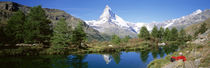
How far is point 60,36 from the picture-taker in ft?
142

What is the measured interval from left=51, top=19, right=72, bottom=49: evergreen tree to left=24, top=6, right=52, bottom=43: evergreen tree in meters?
3.61

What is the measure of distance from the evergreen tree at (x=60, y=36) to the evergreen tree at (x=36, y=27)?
361 centimetres

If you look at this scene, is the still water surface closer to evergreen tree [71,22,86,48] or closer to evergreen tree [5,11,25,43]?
evergreen tree [5,11,25,43]

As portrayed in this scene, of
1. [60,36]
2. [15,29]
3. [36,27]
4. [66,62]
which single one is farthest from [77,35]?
[66,62]

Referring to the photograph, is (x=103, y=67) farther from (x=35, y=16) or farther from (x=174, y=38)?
(x=174, y=38)

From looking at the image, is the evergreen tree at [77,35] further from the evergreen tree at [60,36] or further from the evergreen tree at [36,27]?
the evergreen tree at [36,27]

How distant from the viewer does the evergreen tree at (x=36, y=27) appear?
42.2 meters

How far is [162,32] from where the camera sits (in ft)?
348

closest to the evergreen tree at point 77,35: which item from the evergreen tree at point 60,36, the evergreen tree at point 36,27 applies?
the evergreen tree at point 60,36

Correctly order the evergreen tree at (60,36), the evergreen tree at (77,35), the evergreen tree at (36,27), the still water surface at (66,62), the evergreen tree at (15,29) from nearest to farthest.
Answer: the still water surface at (66,62), the evergreen tree at (15,29), the evergreen tree at (36,27), the evergreen tree at (60,36), the evergreen tree at (77,35)

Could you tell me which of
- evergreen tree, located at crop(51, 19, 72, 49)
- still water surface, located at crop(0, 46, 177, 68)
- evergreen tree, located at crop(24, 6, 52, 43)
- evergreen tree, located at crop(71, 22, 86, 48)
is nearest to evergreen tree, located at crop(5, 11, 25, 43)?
evergreen tree, located at crop(24, 6, 52, 43)

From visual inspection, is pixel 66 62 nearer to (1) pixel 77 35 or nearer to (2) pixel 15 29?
(2) pixel 15 29

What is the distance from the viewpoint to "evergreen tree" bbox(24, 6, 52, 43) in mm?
42191

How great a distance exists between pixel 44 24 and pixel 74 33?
11.8 meters
